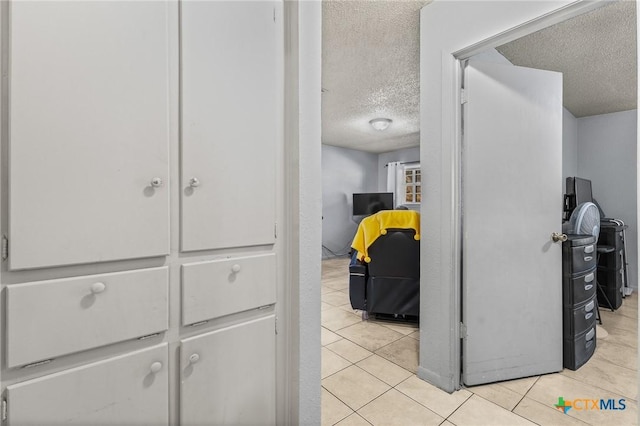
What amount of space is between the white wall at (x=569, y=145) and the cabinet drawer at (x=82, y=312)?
16.8 feet

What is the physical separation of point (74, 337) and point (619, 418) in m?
2.45

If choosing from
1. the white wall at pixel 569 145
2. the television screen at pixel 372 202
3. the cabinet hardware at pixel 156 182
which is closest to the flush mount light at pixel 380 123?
the television screen at pixel 372 202

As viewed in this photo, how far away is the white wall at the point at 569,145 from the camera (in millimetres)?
4238

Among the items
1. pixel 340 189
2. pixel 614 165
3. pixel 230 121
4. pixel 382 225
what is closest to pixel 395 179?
pixel 340 189

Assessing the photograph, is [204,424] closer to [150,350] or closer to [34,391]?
[150,350]

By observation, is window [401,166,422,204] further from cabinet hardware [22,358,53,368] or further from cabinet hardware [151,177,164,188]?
cabinet hardware [22,358,53,368]

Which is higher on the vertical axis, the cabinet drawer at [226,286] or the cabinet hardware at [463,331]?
the cabinet drawer at [226,286]

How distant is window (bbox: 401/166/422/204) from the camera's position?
6672mm

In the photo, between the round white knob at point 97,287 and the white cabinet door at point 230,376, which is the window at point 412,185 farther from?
the round white knob at point 97,287

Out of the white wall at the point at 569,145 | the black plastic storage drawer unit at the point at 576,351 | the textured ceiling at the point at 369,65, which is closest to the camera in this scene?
the black plastic storage drawer unit at the point at 576,351

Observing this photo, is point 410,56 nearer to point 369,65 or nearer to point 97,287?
point 369,65

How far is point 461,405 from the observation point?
1.70 metres

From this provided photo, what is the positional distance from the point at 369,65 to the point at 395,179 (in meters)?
4.24

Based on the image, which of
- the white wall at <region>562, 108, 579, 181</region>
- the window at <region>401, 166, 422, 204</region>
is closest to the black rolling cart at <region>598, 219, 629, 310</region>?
Result: the white wall at <region>562, 108, 579, 181</region>
